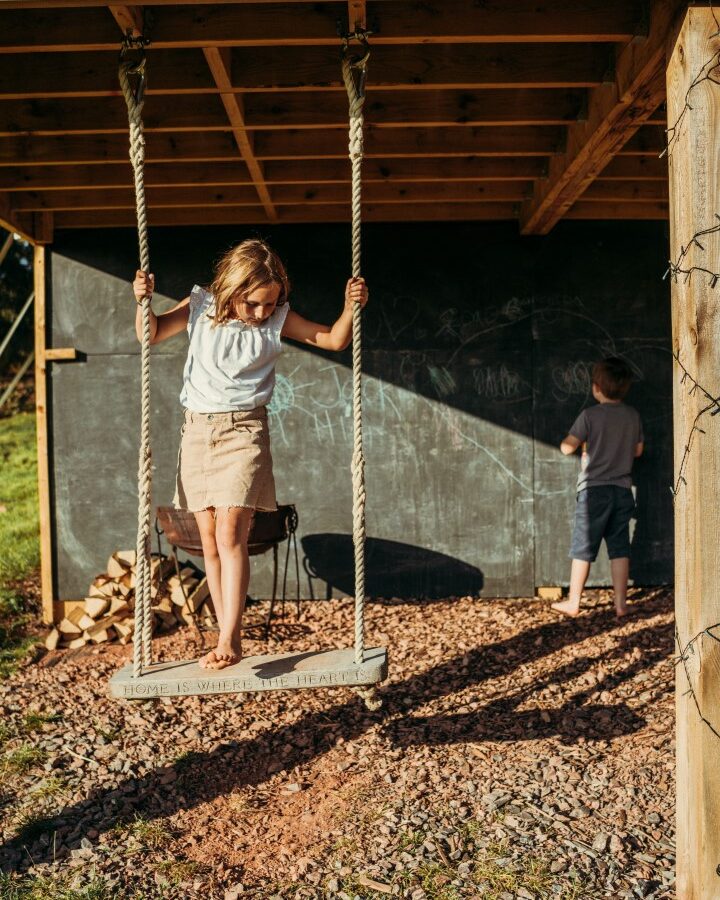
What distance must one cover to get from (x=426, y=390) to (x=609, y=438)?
5.34ft

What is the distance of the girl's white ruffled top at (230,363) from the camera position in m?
4.44

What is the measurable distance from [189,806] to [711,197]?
3669 mm

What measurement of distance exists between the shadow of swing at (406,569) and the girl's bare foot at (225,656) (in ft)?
12.4

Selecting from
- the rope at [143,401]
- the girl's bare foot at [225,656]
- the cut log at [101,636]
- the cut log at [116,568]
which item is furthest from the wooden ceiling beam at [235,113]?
the cut log at [101,636]

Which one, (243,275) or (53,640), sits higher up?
(243,275)

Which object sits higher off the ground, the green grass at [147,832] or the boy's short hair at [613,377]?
the boy's short hair at [613,377]

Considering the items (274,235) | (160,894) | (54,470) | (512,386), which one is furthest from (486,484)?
(160,894)

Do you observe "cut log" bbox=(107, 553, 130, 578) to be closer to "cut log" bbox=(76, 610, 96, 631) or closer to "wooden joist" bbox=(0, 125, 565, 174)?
"cut log" bbox=(76, 610, 96, 631)

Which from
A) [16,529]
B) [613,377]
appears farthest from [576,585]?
[16,529]

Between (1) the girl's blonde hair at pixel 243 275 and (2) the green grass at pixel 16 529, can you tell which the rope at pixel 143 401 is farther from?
(2) the green grass at pixel 16 529

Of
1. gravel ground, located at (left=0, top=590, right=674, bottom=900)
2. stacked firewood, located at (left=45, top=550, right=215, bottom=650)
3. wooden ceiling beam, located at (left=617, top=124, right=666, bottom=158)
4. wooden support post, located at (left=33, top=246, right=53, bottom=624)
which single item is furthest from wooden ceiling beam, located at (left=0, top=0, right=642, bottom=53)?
stacked firewood, located at (left=45, top=550, right=215, bottom=650)

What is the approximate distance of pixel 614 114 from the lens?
4.76m

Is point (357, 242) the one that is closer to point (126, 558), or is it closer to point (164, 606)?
point (164, 606)

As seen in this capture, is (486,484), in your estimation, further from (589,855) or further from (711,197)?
(711,197)
